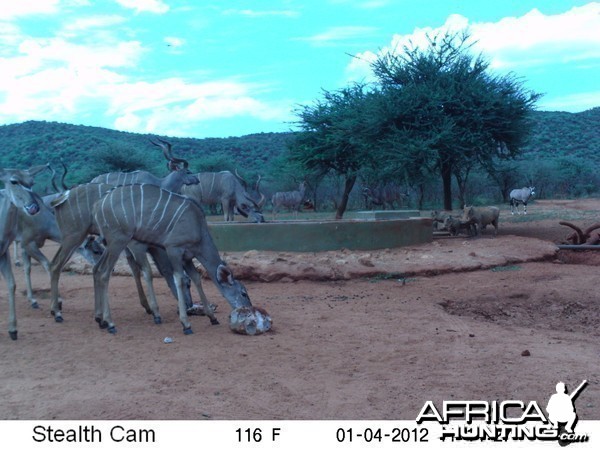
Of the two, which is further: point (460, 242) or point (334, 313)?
point (460, 242)

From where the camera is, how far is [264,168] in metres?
54.5

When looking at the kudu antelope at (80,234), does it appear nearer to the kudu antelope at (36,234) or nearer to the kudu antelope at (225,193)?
the kudu antelope at (36,234)

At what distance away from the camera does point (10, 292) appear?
26.6ft

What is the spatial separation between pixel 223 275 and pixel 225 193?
9.73 m

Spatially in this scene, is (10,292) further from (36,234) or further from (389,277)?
(389,277)

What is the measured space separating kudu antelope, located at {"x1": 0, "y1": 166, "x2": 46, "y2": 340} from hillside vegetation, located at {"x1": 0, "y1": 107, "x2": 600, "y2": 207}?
855 inches

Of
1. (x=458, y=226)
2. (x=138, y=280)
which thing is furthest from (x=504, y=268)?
(x=138, y=280)

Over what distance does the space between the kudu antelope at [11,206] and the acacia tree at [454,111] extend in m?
13.1

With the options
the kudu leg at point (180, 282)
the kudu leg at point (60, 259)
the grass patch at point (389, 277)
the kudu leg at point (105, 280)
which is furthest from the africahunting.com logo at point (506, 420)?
the grass patch at point (389, 277)

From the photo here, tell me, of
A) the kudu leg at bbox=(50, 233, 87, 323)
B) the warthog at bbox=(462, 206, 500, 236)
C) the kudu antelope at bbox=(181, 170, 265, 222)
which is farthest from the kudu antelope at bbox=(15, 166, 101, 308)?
the warthog at bbox=(462, 206, 500, 236)

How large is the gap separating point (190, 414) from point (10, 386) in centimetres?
181

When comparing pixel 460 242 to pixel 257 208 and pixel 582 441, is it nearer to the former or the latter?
pixel 257 208

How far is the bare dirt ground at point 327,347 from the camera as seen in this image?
5477mm

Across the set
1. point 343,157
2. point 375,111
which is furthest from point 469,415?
point 343,157
